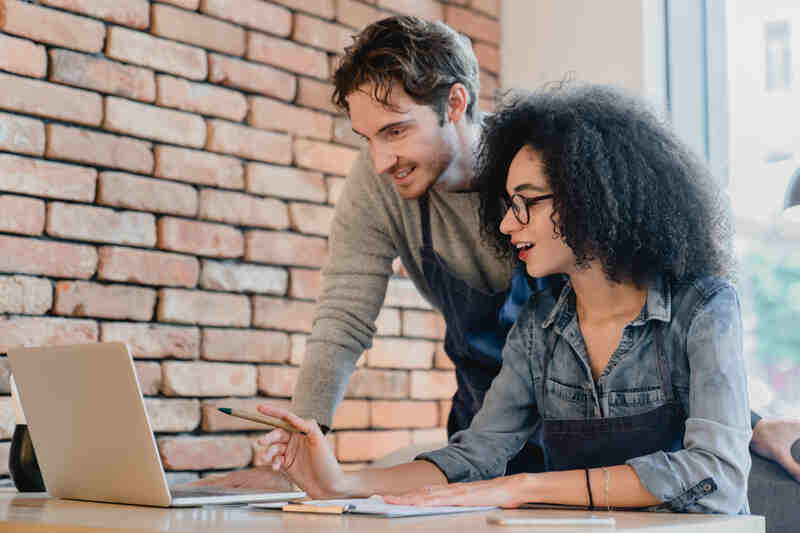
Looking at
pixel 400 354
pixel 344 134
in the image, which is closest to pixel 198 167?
pixel 344 134

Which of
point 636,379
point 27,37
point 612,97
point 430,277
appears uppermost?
point 27,37

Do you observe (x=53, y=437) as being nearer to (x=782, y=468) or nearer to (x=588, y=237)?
(x=588, y=237)

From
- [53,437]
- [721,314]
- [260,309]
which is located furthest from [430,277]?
[53,437]

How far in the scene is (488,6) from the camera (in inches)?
122

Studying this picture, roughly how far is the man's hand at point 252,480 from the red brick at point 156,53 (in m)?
1.03

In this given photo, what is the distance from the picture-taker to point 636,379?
4.98 feet

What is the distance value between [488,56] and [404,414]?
1146 millimetres

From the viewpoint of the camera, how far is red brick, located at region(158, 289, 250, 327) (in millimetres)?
2266

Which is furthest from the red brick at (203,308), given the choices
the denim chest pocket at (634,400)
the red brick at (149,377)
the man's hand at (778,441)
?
the man's hand at (778,441)

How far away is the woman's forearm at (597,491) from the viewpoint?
1.29 m

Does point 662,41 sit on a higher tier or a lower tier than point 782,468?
higher

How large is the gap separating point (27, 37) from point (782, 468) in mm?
1722

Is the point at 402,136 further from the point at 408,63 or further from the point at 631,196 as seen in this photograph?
the point at 631,196

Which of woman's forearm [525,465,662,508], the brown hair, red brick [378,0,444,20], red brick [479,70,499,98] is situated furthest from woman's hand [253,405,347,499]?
red brick [479,70,499,98]
